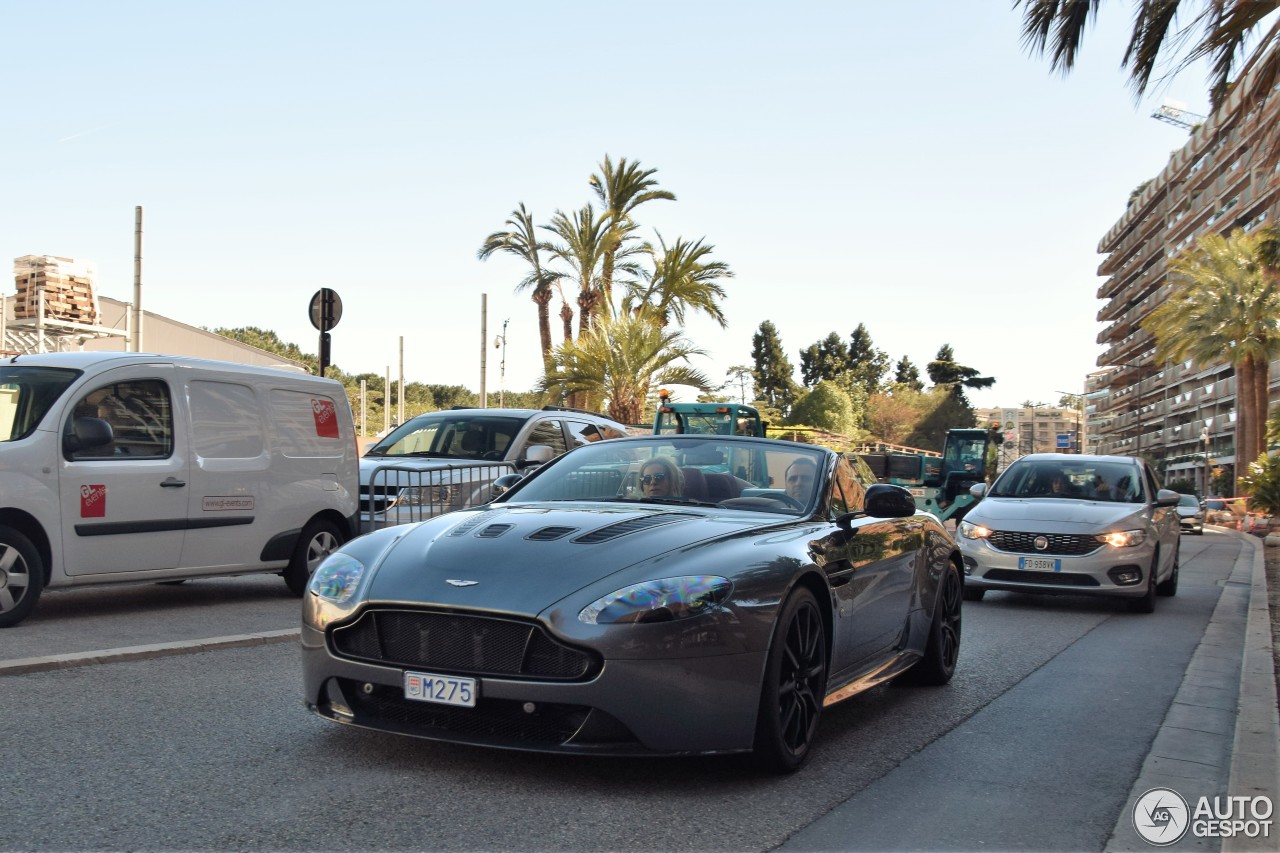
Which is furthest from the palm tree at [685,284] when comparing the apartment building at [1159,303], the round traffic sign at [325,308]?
the apartment building at [1159,303]

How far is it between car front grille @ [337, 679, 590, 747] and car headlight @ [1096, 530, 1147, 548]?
8.41 meters

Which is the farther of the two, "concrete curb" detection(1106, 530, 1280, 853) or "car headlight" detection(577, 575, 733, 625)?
"concrete curb" detection(1106, 530, 1280, 853)

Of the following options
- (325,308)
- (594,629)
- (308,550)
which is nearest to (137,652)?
(308,550)

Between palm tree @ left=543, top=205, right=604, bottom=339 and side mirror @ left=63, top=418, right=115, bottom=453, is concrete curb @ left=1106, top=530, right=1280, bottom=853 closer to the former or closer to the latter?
side mirror @ left=63, top=418, right=115, bottom=453

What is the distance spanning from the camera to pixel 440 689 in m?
4.37

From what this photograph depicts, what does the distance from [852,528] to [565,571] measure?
184cm

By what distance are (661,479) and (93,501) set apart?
4.38 meters

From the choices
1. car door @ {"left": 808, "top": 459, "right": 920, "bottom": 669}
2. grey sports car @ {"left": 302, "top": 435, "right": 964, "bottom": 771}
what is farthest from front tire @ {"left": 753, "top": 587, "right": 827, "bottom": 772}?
car door @ {"left": 808, "top": 459, "right": 920, "bottom": 669}

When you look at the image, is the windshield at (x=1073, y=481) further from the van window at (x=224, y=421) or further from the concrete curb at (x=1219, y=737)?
the van window at (x=224, y=421)

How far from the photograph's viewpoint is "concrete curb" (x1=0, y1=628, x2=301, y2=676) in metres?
6.38

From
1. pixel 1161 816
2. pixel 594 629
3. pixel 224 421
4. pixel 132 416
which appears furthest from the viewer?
pixel 224 421

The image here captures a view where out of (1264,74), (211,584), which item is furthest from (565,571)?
(1264,74)

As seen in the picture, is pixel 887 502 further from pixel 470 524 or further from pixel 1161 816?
pixel 470 524

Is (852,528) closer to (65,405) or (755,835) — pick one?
(755,835)
